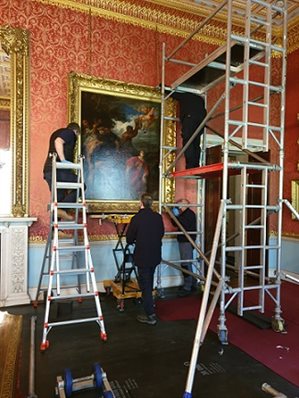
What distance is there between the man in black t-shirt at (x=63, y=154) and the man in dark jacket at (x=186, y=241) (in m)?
1.86

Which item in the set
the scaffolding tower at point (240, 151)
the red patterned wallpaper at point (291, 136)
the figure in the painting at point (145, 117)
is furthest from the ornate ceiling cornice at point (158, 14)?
the figure in the painting at point (145, 117)

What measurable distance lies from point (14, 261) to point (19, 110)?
226 centimetres

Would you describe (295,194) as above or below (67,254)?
above

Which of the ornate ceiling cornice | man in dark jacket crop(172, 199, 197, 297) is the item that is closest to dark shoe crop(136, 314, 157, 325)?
man in dark jacket crop(172, 199, 197, 297)

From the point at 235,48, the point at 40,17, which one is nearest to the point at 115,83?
the point at 40,17

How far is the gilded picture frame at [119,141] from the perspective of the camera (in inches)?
204

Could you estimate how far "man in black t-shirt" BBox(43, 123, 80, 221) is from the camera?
14.2 feet

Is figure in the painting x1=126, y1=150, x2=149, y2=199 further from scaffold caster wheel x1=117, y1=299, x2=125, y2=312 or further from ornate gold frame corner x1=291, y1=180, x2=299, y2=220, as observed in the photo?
ornate gold frame corner x1=291, y1=180, x2=299, y2=220

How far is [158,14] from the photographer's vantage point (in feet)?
18.4

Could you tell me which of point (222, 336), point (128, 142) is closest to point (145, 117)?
Result: point (128, 142)

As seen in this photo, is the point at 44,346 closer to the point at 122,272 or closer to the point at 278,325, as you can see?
the point at 122,272

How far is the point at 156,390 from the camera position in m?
2.63

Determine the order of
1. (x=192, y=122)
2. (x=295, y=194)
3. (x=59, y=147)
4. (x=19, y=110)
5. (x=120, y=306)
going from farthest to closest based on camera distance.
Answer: (x=295, y=194) → (x=192, y=122) → (x=19, y=110) → (x=120, y=306) → (x=59, y=147)

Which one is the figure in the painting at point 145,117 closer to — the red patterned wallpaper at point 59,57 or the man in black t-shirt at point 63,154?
the red patterned wallpaper at point 59,57
